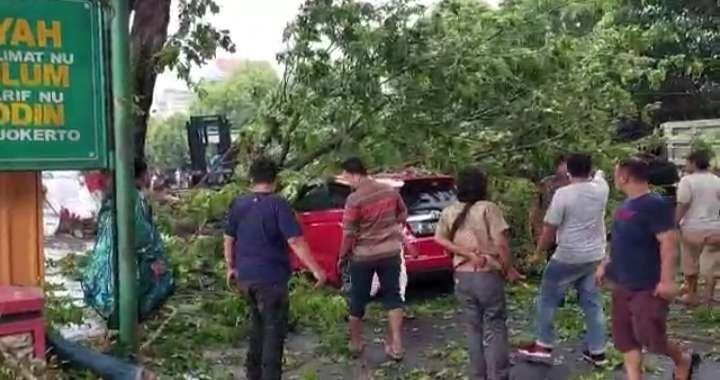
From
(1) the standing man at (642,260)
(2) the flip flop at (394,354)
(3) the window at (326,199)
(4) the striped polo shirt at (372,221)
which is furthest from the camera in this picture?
(3) the window at (326,199)

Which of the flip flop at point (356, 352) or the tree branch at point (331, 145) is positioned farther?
the tree branch at point (331, 145)

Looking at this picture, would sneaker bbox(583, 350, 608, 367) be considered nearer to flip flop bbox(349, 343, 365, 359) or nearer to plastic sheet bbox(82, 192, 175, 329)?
flip flop bbox(349, 343, 365, 359)

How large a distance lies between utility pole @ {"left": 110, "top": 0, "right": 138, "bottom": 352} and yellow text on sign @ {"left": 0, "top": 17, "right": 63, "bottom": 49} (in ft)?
1.92

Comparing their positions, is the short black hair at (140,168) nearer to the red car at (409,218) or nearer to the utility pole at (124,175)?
the utility pole at (124,175)

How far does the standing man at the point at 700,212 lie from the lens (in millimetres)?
10398

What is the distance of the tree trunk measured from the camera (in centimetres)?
984

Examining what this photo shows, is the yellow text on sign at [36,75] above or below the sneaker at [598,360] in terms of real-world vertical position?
above

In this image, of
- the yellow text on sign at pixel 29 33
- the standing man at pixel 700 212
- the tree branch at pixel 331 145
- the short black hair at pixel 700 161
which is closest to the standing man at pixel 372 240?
the tree branch at pixel 331 145

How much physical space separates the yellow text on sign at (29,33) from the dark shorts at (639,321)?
3.91 metres

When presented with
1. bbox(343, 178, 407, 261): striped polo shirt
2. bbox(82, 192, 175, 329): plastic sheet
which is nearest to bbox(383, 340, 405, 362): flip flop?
bbox(343, 178, 407, 261): striped polo shirt

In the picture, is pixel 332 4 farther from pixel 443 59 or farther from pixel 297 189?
pixel 297 189

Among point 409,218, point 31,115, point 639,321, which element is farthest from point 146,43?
point 639,321

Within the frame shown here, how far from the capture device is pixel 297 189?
10.6 metres

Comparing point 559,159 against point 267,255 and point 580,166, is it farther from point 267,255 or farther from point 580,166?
point 267,255
